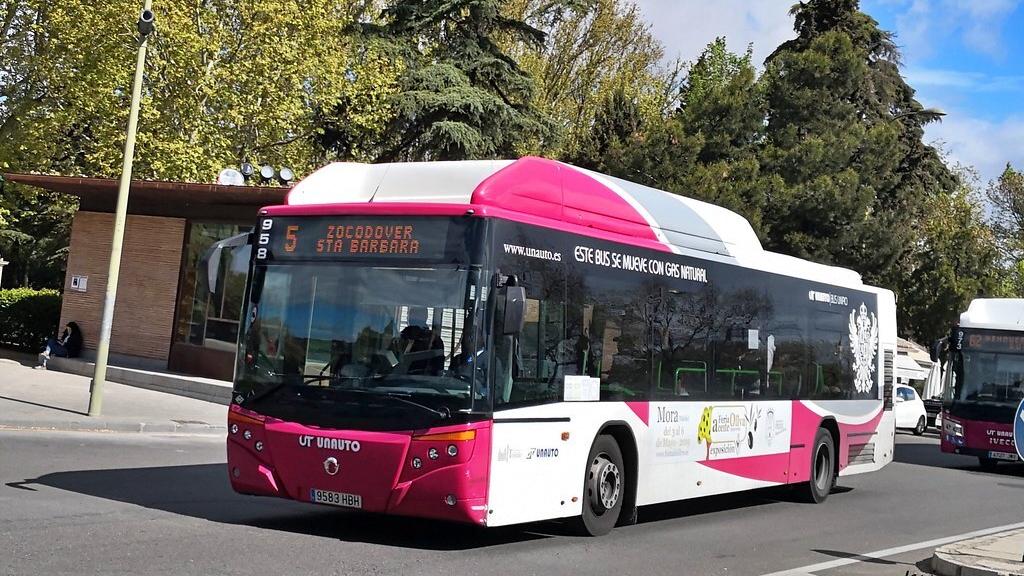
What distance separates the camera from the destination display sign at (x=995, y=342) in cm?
2302

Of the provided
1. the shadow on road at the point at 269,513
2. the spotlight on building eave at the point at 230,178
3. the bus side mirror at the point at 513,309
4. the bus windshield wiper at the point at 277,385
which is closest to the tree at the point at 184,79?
the spotlight on building eave at the point at 230,178

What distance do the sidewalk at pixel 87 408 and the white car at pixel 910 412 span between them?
2366 centimetres

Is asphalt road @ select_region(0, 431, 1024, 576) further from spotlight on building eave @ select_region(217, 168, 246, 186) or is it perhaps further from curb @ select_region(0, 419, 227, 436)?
spotlight on building eave @ select_region(217, 168, 246, 186)

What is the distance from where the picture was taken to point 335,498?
936 centimetres

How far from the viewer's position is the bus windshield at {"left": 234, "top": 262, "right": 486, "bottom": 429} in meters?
9.14

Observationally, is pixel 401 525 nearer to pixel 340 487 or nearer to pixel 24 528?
pixel 340 487

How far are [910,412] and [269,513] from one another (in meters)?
31.9

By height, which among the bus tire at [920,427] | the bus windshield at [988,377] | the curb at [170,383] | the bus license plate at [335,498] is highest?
the bus windshield at [988,377]

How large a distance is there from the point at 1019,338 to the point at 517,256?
54.5 feet

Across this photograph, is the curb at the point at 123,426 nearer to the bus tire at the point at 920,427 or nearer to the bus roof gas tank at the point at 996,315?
the bus roof gas tank at the point at 996,315

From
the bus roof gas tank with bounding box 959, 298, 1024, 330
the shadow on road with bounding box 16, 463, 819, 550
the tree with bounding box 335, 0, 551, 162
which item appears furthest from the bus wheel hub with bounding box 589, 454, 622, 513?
the tree with bounding box 335, 0, 551, 162

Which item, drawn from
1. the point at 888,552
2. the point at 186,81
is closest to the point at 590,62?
the point at 186,81

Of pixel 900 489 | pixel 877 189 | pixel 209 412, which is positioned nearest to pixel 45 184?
pixel 209 412

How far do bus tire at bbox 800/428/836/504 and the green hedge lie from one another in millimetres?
24730
